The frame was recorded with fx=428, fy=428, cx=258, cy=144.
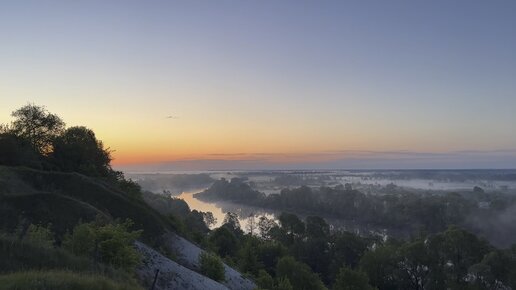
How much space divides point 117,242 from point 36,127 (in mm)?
47635

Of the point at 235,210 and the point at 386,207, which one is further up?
the point at 386,207

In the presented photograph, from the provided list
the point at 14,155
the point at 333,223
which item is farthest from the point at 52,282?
the point at 333,223

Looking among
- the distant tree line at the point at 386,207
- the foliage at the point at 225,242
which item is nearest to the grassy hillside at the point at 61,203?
the foliage at the point at 225,242

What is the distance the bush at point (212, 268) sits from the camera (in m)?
28.6

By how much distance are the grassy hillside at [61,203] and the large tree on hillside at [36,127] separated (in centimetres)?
2379

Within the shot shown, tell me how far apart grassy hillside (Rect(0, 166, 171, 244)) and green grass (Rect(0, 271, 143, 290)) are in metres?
12.3

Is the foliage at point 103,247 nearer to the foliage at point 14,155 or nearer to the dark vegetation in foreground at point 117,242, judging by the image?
the dark vegetation in foreground at point 117,242

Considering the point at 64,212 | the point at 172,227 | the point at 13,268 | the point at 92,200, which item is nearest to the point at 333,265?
the point at 172,227

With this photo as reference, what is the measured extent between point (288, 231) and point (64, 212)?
62222 mm

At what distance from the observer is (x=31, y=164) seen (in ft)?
153

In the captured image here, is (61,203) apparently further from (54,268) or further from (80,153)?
(80,153)

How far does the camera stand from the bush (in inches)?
1128

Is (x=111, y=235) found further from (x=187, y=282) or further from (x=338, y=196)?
(x=338, y=196)

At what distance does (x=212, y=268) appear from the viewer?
28766 millimetres
